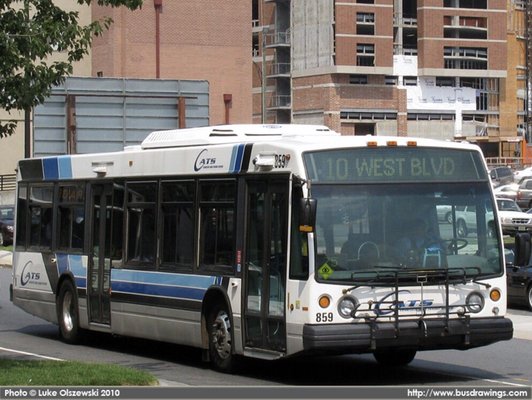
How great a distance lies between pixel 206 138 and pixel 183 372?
290 cm

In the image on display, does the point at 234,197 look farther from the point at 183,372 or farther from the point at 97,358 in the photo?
the point at 97,358

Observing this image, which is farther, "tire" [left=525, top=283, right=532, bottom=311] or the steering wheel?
"tire" [left=525, top=283, right=532, bottom=311]

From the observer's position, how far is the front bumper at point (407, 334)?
11797 mm

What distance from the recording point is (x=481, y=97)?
12350 cm

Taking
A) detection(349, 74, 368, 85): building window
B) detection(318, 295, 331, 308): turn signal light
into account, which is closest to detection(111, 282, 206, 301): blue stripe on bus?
detection(318, 295, 331, 308): turn signal light

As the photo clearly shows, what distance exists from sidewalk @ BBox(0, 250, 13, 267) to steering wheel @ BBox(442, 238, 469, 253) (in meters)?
26.5

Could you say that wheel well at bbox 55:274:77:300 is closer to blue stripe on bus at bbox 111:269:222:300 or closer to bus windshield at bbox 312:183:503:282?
blue stripe on bus at bbox 111:269:222:300

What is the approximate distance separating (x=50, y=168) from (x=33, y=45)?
6270 mm

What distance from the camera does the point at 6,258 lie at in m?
40.3

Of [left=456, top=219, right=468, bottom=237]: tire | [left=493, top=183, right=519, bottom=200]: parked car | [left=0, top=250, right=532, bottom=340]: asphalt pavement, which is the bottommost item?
[left=0, top=250, right=532, bottom=340]: asphalt pavement

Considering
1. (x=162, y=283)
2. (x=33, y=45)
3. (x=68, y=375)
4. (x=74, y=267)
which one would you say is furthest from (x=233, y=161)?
(x=74, y=267)

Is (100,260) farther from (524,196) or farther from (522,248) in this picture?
(524,196)

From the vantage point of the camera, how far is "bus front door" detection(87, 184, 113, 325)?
53.7 feet

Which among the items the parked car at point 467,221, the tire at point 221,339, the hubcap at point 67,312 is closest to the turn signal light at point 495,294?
the parked car at point 467,221
